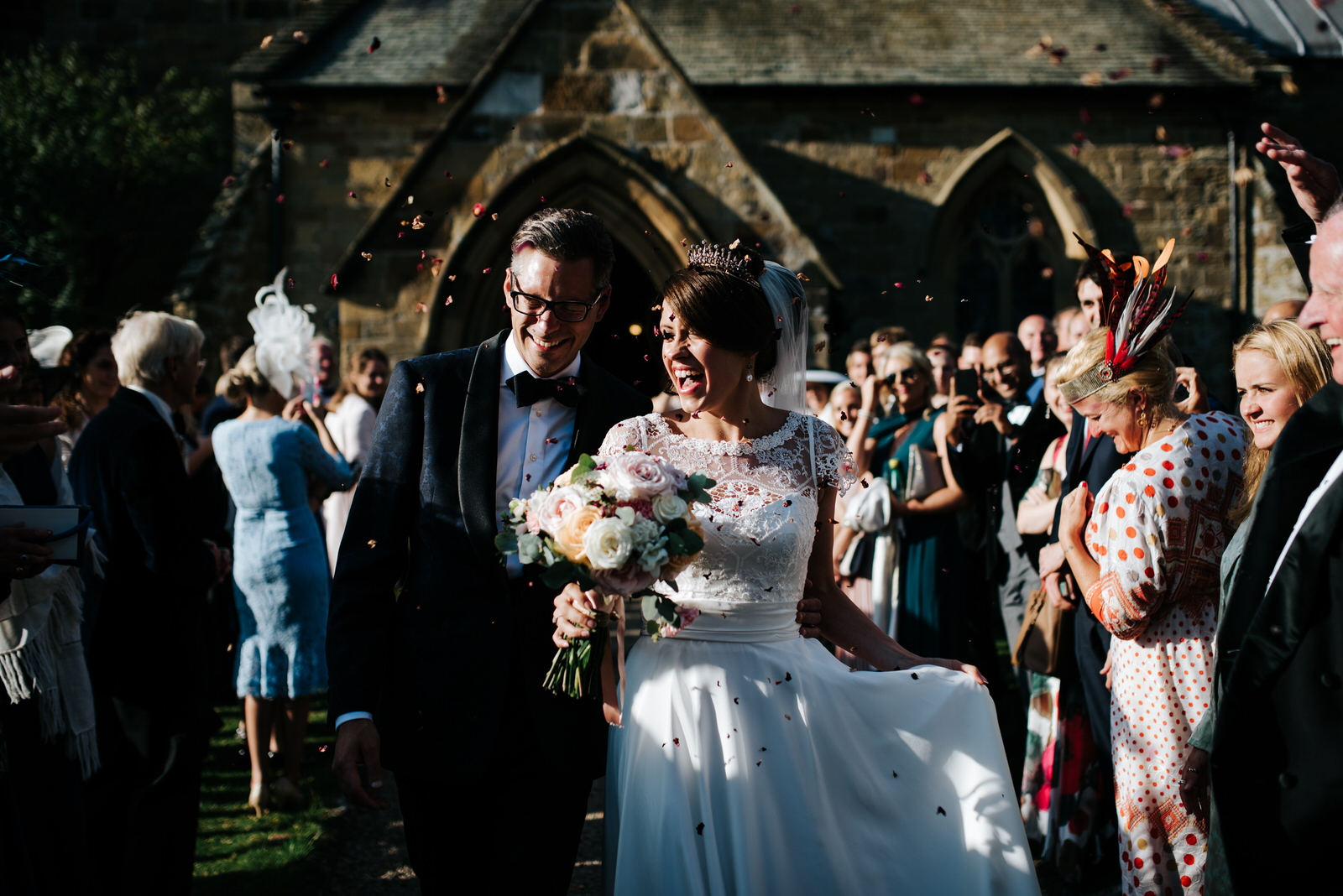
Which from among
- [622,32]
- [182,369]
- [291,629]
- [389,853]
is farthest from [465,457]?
[622,32]

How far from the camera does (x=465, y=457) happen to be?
8.91 ft

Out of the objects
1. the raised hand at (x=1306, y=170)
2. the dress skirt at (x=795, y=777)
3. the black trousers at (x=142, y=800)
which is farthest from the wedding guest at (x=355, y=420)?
the raised hand at (x=1306, y=170)

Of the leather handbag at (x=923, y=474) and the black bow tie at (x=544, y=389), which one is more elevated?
the black bow tie at (x=544, y=389)

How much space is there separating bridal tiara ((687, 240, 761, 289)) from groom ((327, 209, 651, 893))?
0.33 m

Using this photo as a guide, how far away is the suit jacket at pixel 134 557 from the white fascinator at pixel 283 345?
5.34ft

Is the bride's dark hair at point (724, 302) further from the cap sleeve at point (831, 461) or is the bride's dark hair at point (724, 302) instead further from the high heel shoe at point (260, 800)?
the high heel shoe at point (260, 800)

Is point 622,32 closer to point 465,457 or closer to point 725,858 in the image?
point 465,457

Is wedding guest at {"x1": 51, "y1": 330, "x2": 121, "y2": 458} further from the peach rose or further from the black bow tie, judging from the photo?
the peach rose

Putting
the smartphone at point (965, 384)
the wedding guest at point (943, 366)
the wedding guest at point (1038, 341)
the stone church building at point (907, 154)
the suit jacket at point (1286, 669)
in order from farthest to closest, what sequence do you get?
the stone church building at point (907, 154) < the wedding guest at point (943, 366) < the wedding guest at point (1038, 341) < the smartphone at point (965, 384) < the suit jacket at point (1286, 669)

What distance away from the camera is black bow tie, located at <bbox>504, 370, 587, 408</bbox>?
2791 mm

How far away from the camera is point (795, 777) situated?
267 centimetres

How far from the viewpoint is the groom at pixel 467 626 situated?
262 cm

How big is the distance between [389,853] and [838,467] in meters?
3.19

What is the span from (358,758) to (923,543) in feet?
13.1
